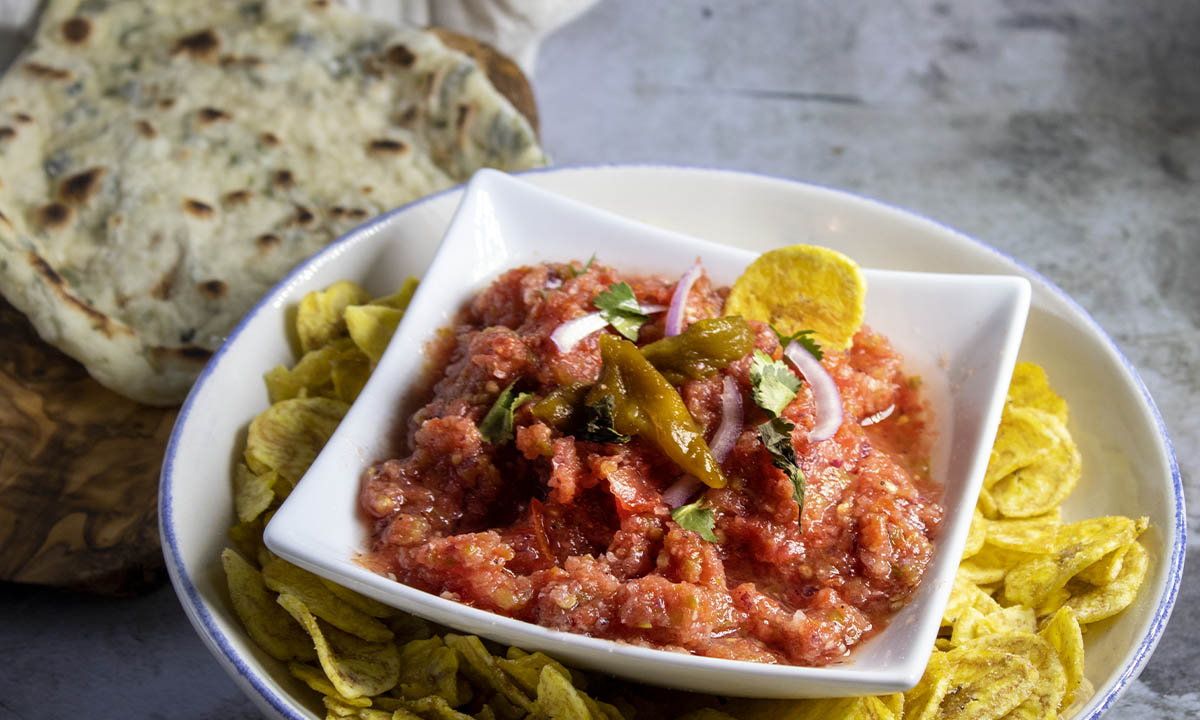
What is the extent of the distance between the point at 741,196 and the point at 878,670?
6.00 feet

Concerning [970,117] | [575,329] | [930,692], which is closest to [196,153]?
[575,329]

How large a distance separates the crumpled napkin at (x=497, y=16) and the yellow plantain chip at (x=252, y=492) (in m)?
Result: 2.87

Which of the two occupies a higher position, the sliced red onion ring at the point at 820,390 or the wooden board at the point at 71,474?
the sliced red onion ring at the point at 820,390

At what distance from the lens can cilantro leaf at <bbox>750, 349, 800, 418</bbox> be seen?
2.46 metres

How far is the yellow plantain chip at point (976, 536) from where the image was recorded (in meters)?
2.66

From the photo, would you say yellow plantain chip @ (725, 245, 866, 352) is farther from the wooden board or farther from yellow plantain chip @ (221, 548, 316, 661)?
the wooden board

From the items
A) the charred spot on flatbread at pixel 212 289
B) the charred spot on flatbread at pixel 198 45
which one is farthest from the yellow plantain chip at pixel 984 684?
the charred spot on flatbread at pixel 198 45

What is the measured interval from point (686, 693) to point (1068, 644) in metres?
0.84

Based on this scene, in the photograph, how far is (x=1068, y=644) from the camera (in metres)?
2.43

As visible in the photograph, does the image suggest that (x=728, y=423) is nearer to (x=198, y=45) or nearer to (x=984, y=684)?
(x=984, y=684)

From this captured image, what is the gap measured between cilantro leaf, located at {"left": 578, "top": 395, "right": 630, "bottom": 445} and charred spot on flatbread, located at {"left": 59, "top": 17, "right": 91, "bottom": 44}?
2798mm

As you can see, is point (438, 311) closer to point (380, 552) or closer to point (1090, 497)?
point (380, 552)

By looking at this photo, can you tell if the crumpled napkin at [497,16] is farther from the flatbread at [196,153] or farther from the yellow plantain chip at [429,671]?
the yellow plantain chip at [429,671]

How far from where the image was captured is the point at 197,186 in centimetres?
371
